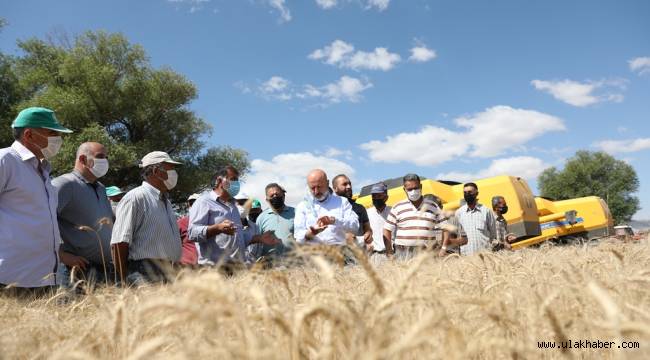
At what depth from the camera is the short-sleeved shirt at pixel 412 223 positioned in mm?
5039

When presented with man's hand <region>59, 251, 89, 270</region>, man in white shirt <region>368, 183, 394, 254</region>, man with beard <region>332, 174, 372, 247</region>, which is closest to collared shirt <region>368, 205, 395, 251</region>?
man in white shirt <region>368, 183, 394, 254</region>

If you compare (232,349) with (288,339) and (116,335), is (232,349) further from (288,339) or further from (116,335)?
(116,335)

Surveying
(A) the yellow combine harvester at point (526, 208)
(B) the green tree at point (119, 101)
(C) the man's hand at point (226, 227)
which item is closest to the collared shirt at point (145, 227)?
(C) the man's hand at point (226, 227)

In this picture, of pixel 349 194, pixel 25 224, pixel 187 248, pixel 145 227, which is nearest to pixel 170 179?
pixel 145 227

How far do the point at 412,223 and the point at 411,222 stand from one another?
2 centimetres

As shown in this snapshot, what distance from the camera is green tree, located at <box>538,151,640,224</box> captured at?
50094mm

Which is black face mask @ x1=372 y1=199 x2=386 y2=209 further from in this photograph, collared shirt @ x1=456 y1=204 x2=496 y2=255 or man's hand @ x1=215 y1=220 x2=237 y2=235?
man's hand @ x1=215 y1=220 x2=237 y2=235

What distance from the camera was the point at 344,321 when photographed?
3.13 ft

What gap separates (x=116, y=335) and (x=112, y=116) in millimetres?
24119

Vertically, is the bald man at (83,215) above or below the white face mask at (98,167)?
below

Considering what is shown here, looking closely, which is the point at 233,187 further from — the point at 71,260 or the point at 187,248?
the point at 71,260

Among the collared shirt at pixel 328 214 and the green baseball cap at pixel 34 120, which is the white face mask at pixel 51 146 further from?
the collared shirt at pixel 328 214

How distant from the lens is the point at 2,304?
2156 millimetres

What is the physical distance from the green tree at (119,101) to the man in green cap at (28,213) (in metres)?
18.1
